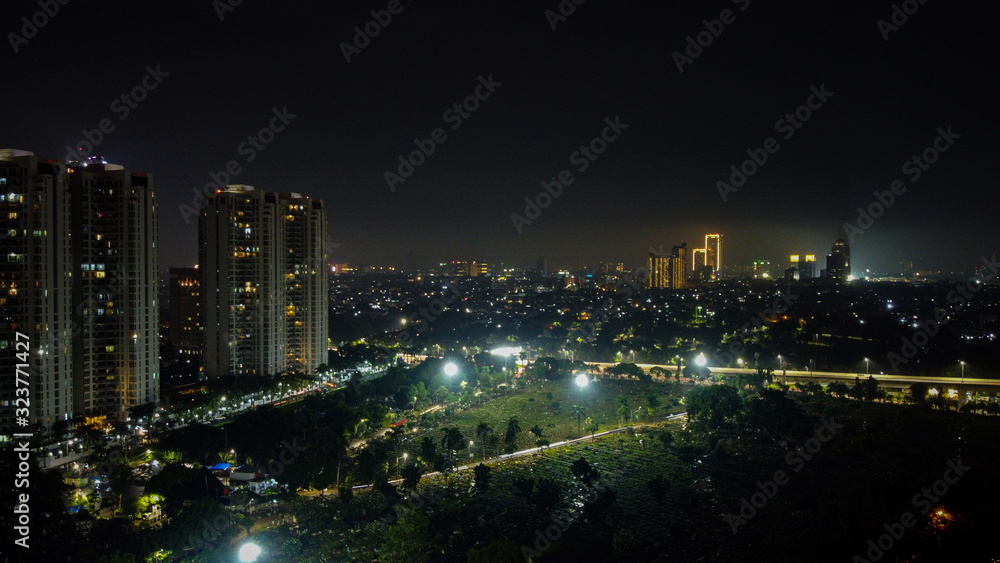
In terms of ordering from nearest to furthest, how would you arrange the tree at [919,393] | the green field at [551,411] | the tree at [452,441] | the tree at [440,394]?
the tree at [452,441], the green field at [551,411], the tree at [919,393], the tree at [440,394]

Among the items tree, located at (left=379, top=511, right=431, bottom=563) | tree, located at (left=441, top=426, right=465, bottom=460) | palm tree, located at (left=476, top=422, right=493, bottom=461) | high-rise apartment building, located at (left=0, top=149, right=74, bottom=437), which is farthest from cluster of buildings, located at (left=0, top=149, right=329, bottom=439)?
tree, located at (left=379, top=511, right=431, bottom=563)

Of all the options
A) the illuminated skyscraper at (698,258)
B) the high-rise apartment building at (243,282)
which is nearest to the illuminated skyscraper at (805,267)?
the illuminated skyscraper at (698,258)

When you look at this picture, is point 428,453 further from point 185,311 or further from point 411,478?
point 185,311

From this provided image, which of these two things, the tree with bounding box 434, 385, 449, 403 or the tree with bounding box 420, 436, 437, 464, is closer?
the tree with bounding box 420, 436, 437, 464

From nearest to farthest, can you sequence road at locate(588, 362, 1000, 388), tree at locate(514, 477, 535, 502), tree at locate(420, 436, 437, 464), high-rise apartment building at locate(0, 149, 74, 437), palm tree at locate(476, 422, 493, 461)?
1. tree at locate(514, 477, 535, 502)
2. tree at locate(420, 436, 437, 464)
3. high-rise apartment building at locate(0, 149, 74, 437)
4. palm tree at locate(476, 422, 493, 461)
5. road at locate(588, 362, 1000, 388)

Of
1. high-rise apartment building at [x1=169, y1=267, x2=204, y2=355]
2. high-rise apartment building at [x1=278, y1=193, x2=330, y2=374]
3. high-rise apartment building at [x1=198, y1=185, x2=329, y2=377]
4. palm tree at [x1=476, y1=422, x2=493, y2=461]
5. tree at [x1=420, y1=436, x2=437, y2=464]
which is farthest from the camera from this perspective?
high-rise apartment building at [x1=169, y1=267, x2=204, y2=355]

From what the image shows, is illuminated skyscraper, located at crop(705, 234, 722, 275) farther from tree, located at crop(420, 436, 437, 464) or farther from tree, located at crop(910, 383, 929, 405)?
tree, located at crop(420, 436, 437, 464)

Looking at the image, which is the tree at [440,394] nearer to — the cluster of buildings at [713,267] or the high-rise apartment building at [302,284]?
the high-rise apartment building at [302,284]
